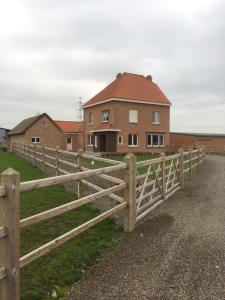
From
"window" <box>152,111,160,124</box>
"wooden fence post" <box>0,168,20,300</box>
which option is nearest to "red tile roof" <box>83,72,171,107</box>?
"window" <box>152,111,160,124</box>

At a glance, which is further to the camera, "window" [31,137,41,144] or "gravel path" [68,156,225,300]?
"window" [31,137,41,144]

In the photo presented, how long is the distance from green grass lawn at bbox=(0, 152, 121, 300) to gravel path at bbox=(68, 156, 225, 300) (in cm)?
19

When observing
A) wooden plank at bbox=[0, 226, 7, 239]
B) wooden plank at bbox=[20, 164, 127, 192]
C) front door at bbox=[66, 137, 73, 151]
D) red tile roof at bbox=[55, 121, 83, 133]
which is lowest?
front door at bbox=[66, 137, 73, 151]

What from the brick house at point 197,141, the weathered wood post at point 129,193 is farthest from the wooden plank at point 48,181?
the brick house at point 197,141

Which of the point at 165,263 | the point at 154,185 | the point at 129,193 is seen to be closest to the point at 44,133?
the point at 154,185

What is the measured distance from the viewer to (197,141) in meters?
52.2

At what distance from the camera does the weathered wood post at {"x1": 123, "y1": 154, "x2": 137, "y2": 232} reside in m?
7.11

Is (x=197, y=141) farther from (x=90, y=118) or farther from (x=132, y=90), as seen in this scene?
(x=90, y=118)

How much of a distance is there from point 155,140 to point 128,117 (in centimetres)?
480

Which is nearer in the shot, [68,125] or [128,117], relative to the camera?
[128,117]

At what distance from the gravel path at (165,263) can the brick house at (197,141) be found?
37.5m

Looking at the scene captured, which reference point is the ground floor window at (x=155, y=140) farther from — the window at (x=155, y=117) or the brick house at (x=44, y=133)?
the brick house at (x=44, y=133)

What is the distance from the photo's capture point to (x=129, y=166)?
713 cm

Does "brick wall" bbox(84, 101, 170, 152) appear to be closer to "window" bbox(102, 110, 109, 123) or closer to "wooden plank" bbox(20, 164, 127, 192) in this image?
"window" bbox(102, 110, 109, 123)
